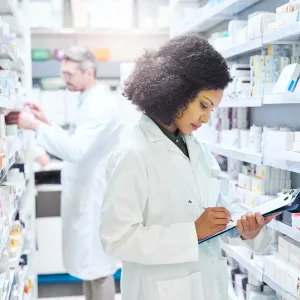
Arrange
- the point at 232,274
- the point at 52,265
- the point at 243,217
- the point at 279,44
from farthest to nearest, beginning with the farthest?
1. the point at 52,265
2. the point at 232,274
3. the point at 279,44
4. the point at 243,217

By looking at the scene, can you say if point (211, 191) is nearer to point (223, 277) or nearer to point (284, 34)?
point (223, 277)

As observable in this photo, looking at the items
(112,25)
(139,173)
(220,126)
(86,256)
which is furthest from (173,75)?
(112,25)

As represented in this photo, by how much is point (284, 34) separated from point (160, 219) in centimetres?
97

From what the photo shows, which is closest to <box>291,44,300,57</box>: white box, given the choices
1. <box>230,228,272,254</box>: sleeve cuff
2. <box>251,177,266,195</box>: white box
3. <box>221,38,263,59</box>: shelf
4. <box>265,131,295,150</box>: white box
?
<box>221,38,263,59</box>: shelf

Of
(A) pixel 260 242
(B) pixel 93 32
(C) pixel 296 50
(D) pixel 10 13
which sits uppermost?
(B) pixel 93 32

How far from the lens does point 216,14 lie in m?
3.27

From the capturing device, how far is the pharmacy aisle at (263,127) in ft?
7.30

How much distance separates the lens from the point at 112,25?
489 cm

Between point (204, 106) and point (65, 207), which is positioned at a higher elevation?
point (204, 106)

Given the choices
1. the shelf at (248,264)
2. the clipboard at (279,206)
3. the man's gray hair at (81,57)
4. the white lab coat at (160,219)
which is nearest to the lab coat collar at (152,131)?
the white lab coat at (160,219)

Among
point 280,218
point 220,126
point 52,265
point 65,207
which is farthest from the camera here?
point 52,265

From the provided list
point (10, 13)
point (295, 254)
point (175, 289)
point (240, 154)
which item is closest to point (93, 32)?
point (10, 13)

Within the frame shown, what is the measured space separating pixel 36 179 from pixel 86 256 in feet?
4.76

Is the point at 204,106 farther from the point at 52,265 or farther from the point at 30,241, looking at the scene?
the point at 52,265
